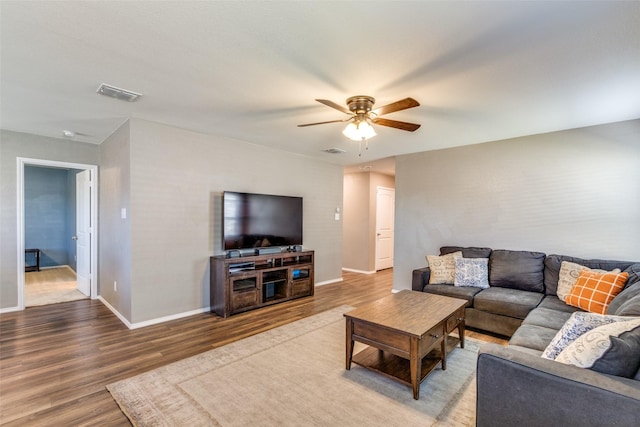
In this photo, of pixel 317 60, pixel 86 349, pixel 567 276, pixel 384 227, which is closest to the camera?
pixel 317 60

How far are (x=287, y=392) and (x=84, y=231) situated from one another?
4711 millimetres

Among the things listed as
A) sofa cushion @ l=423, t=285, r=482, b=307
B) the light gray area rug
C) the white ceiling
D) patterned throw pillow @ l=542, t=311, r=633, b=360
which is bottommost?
the light gray area rug

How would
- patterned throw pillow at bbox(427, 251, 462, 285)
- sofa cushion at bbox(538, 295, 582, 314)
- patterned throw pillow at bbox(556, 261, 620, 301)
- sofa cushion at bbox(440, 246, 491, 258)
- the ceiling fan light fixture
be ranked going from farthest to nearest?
1. sofa cushion at bbox(440, 246, 491, 258)
2. patterned throw pillow at bbox(427, 251, 462, 285)
3. patterned throw pillow at bbox(556, 261, 620, 301)
4. sofa cushion at bbox(538, 295, 582, 314)
5. the ceiling fan light fixture

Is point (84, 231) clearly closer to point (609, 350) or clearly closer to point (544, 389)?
point (544, 389)

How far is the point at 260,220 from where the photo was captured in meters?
4.61

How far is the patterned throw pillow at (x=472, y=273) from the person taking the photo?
385cm

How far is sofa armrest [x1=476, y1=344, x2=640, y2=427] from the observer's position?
1.29 m

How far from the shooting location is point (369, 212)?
7176 mm

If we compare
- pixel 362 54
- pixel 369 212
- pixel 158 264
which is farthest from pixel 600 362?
pixel 369 212

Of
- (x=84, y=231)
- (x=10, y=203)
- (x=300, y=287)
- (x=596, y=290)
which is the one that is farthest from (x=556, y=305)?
(x=10, y=203)

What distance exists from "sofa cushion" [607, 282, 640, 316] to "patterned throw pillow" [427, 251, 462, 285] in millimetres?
1663

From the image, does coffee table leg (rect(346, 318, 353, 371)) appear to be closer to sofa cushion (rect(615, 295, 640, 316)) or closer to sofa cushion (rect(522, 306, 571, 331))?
sofa cushion (rect(522, 306, 571, 331))

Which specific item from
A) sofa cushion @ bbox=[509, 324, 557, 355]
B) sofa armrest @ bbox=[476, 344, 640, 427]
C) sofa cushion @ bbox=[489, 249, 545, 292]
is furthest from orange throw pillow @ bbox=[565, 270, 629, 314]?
sofa armrest @ bbox=[476, 344, 640, 427]

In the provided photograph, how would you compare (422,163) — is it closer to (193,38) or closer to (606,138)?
(606,138)
